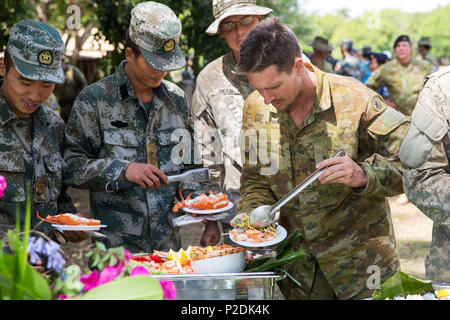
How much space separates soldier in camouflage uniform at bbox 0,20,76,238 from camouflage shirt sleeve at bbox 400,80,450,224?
1.62m

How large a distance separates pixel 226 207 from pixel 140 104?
2.62ft

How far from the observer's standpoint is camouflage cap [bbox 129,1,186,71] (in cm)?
316

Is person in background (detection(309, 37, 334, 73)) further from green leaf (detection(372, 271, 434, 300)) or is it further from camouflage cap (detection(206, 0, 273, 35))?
green leaf (detection(372, 271, 434, 300))

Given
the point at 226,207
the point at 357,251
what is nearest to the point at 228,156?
the point at 226,207

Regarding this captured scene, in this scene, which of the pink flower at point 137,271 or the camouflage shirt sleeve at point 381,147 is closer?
the pink flower at point 137,271

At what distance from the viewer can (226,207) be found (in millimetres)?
2912

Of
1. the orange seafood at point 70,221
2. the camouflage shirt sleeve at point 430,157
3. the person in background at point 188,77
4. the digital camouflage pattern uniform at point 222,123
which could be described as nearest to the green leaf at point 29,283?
the orange seafood at point 70,221

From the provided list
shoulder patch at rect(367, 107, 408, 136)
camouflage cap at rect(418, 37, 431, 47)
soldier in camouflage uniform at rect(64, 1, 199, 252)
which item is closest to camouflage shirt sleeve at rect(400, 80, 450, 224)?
shoulder patch at rect(367, 107, 408, 136)

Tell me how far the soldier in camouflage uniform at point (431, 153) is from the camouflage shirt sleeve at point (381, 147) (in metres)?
0.16

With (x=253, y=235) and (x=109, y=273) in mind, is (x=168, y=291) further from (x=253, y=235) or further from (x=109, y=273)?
(x=253, y=235)

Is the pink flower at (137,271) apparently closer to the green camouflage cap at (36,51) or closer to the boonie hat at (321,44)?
the green camouflage cap at (36,51)

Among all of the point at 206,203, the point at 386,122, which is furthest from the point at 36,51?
the point at 386,122

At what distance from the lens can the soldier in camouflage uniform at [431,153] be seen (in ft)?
7.80
